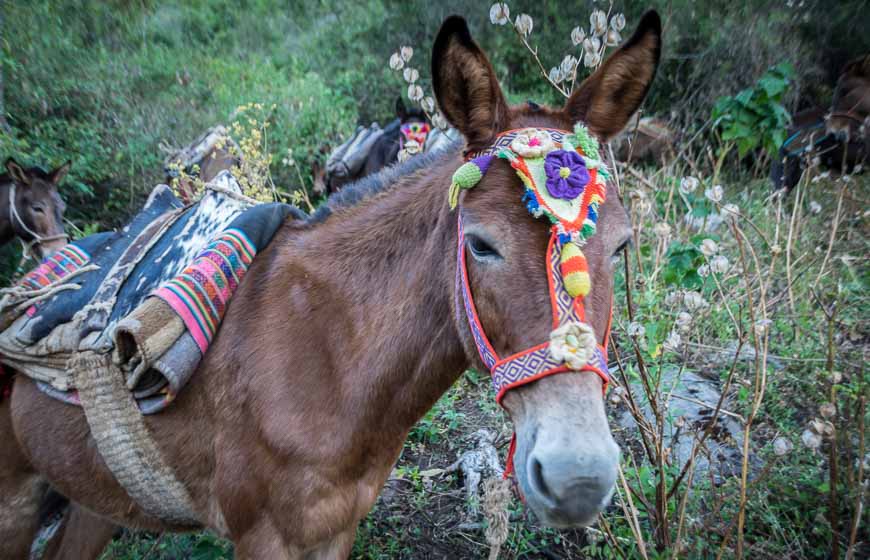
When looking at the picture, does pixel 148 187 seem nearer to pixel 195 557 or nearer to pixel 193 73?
pixel 193 73

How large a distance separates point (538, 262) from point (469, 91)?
601 millimetres

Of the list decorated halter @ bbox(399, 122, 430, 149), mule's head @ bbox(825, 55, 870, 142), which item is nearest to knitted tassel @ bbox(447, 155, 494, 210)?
mule's head @ bbox(825, 55, 870, 142)

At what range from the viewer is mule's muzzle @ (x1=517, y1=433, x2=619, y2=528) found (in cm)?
113

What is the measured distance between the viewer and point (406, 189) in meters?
1.88

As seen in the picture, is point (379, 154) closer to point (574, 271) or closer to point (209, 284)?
point (209, 284)

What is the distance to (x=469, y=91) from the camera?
1567mm

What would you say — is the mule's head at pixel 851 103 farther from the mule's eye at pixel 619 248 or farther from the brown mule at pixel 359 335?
the brown mule at pixel 359 335

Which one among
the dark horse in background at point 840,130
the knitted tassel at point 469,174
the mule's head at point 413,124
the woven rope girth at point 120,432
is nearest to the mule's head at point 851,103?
the dark horse in background at point 840,130

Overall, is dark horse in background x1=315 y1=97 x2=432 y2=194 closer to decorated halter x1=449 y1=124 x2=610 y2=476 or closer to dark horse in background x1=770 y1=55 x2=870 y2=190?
dark horse in background x1=770 y1=55 x2=870 y2=190

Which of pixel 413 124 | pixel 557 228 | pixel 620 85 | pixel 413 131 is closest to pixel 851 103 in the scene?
pixel 413 131

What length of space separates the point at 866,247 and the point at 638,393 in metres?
2.95

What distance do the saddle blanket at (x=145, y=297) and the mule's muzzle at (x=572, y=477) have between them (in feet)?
3.99

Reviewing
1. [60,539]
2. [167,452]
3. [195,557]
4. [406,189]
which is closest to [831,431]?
[406,189]

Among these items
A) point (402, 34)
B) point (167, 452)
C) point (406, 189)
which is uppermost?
point (402, 34)
